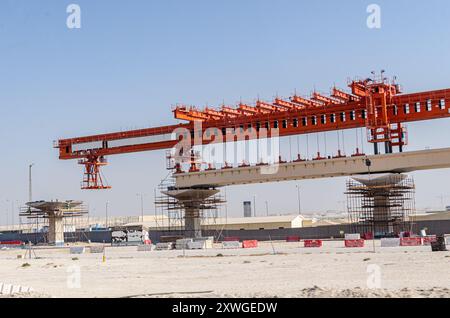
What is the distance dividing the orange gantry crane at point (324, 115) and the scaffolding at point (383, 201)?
3.18 m

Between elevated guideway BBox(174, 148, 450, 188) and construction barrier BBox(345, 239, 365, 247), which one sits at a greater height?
elevated guideway BBox(174, 148, 450, 188)

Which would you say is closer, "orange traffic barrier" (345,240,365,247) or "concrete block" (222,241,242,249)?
"orange traffic barrier" (345,240,365,247)

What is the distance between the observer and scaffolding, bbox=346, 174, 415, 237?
61938mm

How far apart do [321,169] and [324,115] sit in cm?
560

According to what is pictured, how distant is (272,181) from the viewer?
7081 centimetres

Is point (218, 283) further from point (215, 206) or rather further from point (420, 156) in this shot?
point (215, 206)

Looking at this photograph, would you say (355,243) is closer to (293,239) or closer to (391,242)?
(391,242)

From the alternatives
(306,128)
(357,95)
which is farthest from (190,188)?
(357,95)

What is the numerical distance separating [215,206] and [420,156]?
26.0 metres

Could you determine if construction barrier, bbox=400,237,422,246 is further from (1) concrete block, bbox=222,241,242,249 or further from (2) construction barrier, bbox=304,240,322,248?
(1) concrete block, bbox=222,241,242,249

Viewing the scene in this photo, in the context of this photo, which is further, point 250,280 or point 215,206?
point 215,206

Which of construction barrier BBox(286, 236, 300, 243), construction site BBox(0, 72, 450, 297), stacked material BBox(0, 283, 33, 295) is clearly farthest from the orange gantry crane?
stacked material BBox(0, 283, 33, 295)

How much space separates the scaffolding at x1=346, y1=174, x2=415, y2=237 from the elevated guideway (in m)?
1.02

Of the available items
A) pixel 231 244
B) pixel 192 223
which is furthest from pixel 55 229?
pixel 231 244
